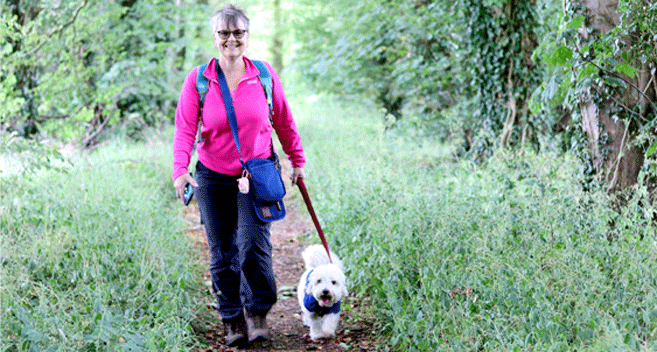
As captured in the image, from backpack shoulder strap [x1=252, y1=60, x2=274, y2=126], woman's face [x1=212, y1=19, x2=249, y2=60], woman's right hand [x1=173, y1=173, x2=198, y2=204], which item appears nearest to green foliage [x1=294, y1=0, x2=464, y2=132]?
backpack shoulder strap [x1=252, y1=60, x2=274, y2=126]

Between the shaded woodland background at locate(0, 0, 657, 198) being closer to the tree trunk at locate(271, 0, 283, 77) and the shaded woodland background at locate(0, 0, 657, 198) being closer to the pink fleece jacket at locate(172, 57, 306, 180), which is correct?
the pink fleece jacket at locate(172, 57, 306, 180)

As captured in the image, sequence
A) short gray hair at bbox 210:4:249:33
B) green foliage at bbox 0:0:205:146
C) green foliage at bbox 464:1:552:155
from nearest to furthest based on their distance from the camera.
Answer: short gray hair at bbox 210:4:249:33 < green foliage at bbox 0:0:205:146 < green foliage at bbox 464:1:552:155

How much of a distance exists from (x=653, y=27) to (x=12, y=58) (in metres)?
6.91

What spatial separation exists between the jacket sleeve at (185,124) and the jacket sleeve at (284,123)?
1.80ft

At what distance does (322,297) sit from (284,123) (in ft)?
4.21

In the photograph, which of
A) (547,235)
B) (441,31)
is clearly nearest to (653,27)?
Answer: (547,235)

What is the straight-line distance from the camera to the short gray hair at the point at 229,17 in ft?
12.0

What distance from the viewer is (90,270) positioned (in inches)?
160

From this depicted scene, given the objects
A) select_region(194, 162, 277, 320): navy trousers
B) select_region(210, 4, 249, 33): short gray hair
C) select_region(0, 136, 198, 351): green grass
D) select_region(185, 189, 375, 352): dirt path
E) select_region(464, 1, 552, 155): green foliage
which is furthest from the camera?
select_region(464, 1, 552, 155): green foliage

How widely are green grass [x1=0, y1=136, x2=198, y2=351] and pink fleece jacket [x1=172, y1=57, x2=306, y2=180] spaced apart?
2.99ft

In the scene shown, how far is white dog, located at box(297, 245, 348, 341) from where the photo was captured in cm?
411

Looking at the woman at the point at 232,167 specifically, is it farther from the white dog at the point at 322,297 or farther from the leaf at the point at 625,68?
the leaf at the point at 625,68

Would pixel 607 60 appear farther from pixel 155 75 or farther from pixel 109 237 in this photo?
pixel 155 75

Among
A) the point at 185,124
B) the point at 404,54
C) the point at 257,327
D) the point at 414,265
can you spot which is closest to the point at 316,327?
the point at 257,327
